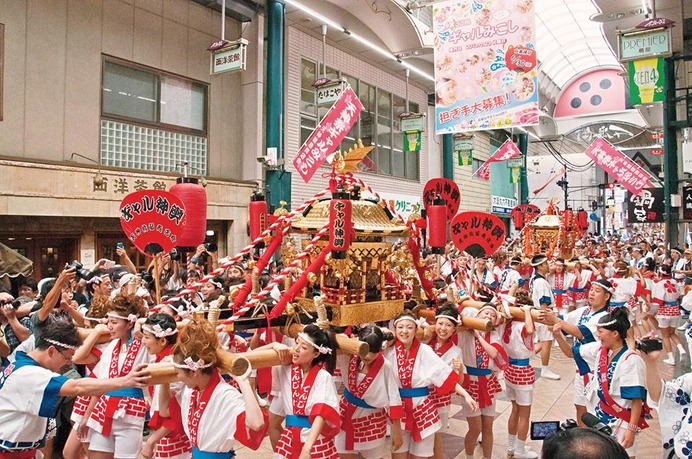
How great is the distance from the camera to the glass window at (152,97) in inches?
404

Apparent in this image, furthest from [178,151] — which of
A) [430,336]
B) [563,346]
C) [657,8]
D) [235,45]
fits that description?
[657,8]

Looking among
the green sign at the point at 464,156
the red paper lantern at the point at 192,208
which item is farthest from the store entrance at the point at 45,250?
the green sign at the point at 464,156

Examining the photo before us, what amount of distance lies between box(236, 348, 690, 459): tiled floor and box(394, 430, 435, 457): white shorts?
1.30 meters

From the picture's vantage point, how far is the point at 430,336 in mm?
4570

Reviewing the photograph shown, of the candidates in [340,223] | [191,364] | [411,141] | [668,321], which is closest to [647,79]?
[668,321]

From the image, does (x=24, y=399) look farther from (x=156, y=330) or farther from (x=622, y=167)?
(x=622, y=167)

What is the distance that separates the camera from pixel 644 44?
10547 millimetres

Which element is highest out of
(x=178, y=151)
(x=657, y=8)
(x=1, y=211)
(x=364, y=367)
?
(x=657, y=8)

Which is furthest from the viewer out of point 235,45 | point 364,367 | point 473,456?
point 235,45

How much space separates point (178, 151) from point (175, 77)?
5.39 ft

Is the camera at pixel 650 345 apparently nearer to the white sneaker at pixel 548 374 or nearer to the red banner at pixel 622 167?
the white sneaker at pixel 548 374

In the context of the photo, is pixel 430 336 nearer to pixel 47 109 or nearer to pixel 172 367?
pixel 172 367

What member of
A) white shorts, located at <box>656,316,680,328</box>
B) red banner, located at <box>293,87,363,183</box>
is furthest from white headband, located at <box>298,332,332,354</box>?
white shorts, located at <box>656,316,680,328</box>

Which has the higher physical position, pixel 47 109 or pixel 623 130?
pixel 623 130
